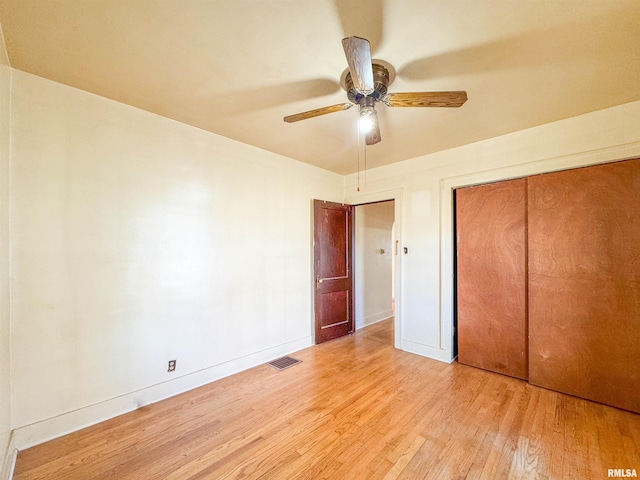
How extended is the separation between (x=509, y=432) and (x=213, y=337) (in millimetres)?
2631

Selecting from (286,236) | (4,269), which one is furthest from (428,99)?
(4,269)

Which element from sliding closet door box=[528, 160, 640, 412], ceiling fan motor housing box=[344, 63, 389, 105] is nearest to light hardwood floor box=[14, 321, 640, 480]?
sliding closet door box=[528, 160, 640, 412]

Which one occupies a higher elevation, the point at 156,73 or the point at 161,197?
the point at 156,73

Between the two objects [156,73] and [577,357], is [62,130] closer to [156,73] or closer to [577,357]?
[156,73]

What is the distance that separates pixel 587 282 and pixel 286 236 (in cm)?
305

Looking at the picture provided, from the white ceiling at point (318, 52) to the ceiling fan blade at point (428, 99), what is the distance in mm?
252

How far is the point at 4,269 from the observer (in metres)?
1.62

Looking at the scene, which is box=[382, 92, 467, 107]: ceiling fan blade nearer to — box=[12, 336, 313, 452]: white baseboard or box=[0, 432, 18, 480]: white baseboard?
box=[12, 336, 313, 452]: white baseboard

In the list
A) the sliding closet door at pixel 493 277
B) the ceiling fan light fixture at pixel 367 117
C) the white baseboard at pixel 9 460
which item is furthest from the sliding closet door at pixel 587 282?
the white baseboard at pixel 9 460

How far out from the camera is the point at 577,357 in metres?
2.35

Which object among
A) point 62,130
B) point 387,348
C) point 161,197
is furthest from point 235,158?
point 387,348

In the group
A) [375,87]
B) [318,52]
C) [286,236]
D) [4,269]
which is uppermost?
[318,52]

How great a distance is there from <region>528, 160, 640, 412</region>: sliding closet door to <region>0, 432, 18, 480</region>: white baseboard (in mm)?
4010

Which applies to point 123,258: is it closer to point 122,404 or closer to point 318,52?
point 122,404
